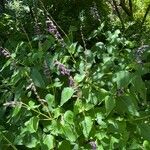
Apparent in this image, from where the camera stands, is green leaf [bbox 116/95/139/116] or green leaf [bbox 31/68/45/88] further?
green leaf [bbox 31/68/45/88]

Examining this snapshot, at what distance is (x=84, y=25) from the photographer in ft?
19.2

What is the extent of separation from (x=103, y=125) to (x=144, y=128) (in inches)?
10.3

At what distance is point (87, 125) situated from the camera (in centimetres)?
283

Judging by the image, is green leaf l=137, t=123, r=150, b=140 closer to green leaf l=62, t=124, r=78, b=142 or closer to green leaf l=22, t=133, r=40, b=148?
green leaf l=62, t=124, r=78, b=142

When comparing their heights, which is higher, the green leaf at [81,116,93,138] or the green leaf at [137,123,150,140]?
the green leaf at [81,116,93,138]

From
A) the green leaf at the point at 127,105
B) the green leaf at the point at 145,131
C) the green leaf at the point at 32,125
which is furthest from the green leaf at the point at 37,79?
the green leaf at the point at 145,131

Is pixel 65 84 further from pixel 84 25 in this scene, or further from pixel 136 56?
pixel 84 25

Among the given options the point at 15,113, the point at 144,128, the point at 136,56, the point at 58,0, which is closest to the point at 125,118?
the point at 144,128

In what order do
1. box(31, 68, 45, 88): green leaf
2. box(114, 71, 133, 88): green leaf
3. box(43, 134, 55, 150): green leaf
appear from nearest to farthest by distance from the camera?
box(114, 71, 133, 88): green leaf
box(43, 134, 55, 150): green leaf
box(31, 68, 45, 88): green leaf

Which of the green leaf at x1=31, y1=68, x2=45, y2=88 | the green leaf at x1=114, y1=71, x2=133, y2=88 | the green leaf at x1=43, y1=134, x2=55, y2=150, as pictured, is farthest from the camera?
the green leaf at x1=31, y1=68, x2=45, y2=88

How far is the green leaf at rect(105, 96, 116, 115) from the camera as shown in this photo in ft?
9.07

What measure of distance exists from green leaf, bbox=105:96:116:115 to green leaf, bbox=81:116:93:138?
13 centimetres

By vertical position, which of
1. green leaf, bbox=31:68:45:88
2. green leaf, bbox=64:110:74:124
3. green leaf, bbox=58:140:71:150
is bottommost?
green leaf, bbox=58:140:71:150

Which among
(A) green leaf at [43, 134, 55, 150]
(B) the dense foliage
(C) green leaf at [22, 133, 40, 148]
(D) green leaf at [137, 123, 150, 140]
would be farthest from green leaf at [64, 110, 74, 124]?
(D) green leaf at [137, 123, 150, 140]
